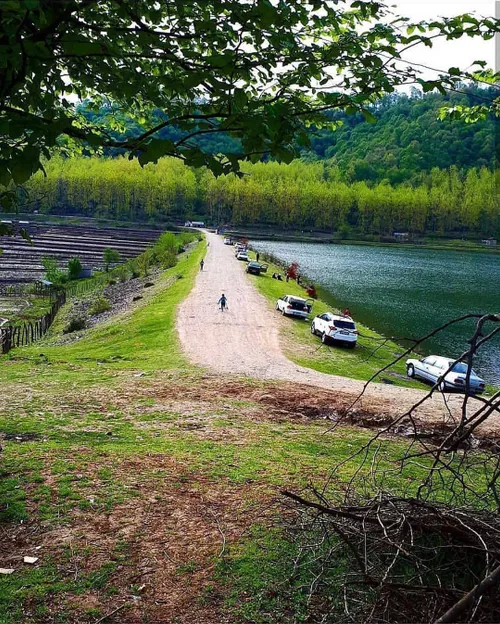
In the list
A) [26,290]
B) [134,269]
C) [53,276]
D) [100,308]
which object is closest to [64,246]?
[134,269]

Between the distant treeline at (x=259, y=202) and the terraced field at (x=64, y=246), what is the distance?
2000 cm

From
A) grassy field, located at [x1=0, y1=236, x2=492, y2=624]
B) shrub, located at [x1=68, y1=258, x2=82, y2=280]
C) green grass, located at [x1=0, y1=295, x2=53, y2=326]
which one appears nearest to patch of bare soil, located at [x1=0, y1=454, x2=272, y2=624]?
grassy field, located at [x1=0, y1=236, x2=492, y2=624]

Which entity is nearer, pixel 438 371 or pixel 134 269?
pixel 438 371

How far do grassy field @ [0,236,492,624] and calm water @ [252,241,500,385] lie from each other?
63.6 feet

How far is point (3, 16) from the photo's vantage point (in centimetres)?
363

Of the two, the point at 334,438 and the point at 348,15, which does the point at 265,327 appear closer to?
the point at 334,438

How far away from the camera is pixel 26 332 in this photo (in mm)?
31344

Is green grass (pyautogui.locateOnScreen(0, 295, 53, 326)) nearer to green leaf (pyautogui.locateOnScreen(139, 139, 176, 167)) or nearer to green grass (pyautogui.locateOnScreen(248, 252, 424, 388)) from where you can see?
green grass (pyautogui.locateOnScreen(248, 252, 424, 388))

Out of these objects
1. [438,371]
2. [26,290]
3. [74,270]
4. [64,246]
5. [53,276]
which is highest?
[64,246]

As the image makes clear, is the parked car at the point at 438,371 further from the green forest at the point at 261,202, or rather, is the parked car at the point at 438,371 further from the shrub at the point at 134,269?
the green forest at the point at 261,202

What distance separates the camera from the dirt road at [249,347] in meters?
18.6

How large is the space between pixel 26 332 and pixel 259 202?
11769cm

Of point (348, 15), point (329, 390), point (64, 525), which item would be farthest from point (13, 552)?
point (329, 390)

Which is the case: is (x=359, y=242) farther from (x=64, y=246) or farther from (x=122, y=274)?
(x=122, y=274)
